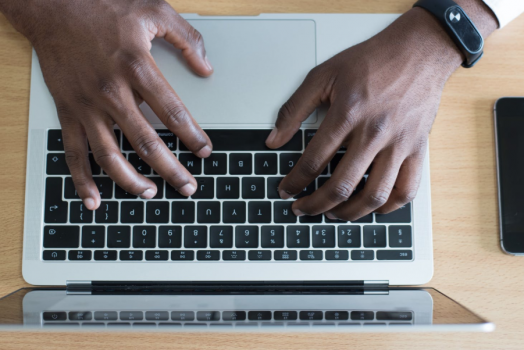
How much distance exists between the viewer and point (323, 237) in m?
0.59

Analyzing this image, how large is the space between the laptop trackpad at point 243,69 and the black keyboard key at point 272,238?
17 centimetres

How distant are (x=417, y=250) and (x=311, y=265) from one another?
0.54ft

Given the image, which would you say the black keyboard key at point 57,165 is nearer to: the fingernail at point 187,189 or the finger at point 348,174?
the fingernail at point 187,189

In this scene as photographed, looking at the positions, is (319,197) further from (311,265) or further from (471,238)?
(471,238)

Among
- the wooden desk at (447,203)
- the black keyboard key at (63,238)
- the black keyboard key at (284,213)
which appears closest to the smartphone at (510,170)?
the wooden desk at (447,203)

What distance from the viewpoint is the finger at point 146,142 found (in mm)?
554

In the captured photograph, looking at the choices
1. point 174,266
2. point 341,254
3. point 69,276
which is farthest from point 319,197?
point 69,276

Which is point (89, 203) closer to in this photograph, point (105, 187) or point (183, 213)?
point (105, 187)

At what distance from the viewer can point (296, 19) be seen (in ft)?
2.05

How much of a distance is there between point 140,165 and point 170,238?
12 cm

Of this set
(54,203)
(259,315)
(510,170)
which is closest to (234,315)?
(259,315)

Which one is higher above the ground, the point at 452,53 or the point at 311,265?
the point at 452,53

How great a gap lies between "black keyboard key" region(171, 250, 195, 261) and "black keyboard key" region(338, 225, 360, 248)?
0.22 meters

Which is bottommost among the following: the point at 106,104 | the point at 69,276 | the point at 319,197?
the point at 69,276
